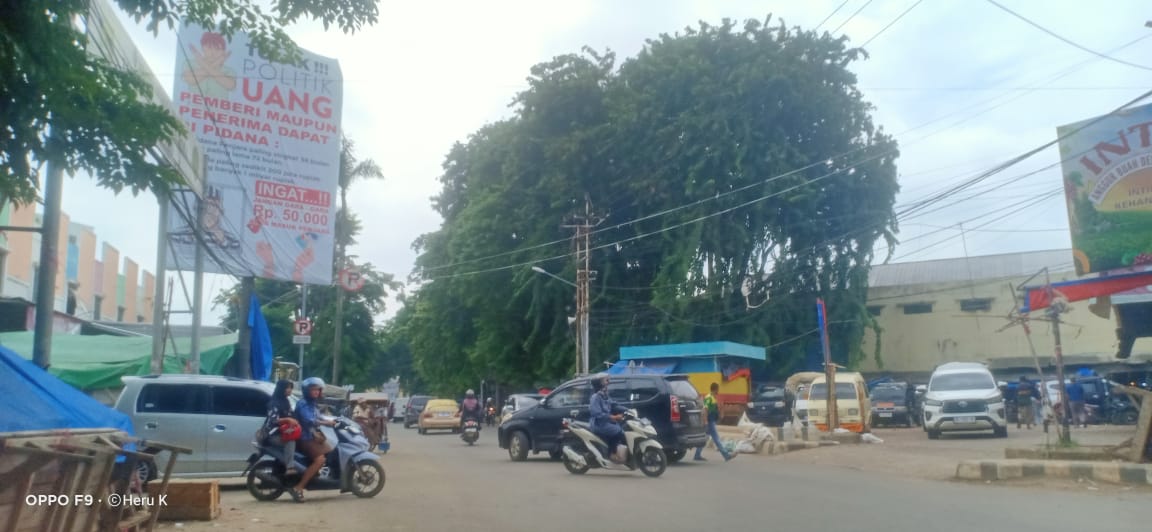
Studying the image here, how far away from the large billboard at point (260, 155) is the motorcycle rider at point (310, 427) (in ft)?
29.1

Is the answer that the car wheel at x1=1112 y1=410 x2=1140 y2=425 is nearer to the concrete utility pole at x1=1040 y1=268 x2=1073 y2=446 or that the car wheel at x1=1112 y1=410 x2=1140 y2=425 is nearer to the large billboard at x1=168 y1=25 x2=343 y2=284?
the concrete utility pole at x1=1040 y1=268 x2=1073 y2=446

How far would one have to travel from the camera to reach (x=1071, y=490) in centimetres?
1285

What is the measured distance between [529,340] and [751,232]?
11.0 m

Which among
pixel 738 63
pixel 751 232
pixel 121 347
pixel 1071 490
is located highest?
pixel 738 63

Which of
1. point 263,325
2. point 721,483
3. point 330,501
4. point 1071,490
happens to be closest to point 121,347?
point 263,325

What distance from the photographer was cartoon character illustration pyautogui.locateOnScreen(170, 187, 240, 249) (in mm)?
19981

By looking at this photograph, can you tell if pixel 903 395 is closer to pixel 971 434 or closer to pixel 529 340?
pixel 971 434

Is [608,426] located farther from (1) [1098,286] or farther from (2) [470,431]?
(2) [470,431]

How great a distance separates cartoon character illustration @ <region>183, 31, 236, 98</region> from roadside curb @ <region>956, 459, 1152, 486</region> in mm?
16520

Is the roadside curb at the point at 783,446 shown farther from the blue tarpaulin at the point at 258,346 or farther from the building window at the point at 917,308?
the building window at the point at 917,308

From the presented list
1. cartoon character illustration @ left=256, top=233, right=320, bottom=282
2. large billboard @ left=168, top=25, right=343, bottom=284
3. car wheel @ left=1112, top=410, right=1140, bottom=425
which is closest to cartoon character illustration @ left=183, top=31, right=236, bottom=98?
large billboard @ left=168, top=25, right=343, bottom=284

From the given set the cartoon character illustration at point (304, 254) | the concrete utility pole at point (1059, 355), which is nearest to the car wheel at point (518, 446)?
the cartoon character illustration at point (304, 254)

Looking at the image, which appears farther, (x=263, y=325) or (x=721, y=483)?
(x=263, y=325)

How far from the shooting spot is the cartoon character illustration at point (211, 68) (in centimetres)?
2084
